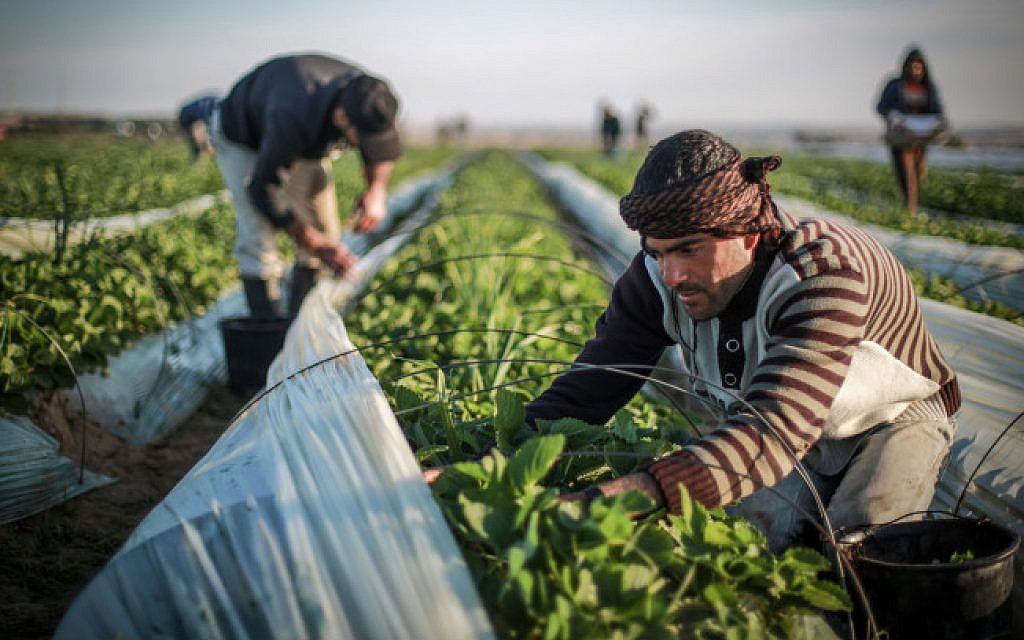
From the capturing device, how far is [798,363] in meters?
1.35

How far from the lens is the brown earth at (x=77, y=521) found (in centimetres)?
188

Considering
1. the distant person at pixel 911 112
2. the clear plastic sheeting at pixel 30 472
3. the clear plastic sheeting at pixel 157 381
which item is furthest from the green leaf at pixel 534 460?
the distant person at pixel 911 112

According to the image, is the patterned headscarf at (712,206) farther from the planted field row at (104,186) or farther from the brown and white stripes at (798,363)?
the planted field row at (104,186)

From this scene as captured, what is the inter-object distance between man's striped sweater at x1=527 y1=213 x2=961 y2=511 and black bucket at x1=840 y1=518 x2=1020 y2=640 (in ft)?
0.75

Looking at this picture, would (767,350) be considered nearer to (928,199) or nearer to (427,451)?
(427,451)

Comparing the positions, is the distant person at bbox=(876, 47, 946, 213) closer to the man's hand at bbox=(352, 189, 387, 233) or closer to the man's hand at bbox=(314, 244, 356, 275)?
the man's hand at bbox=(352, 189, 387, 233)

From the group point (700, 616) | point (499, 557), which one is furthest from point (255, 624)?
point (700, 616)

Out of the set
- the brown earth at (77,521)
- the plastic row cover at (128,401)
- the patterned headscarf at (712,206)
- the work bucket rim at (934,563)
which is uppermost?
the patterned headscarf at (712,206)

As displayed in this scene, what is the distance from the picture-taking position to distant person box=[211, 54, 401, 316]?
3.37 meters

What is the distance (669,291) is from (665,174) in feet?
1.14

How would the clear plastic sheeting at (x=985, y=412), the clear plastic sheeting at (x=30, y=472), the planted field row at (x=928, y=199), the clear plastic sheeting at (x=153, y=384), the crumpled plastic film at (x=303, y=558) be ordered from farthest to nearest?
1. the planted field row at (x=928, y=199)
2. the clear plastic sheeting at (x=153, y=384)
3. the clear plastic sheeting at (x=30, y=472)
4. the clear plastic sheeting at (x=985, y=412)
5. the crumpled plastic film at (x=303, y=558)

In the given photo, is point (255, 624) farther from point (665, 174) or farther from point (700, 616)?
point (665, 174)

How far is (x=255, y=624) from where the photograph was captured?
3.55ft

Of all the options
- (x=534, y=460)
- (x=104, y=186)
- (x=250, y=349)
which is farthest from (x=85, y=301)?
(x=104, y=186)
